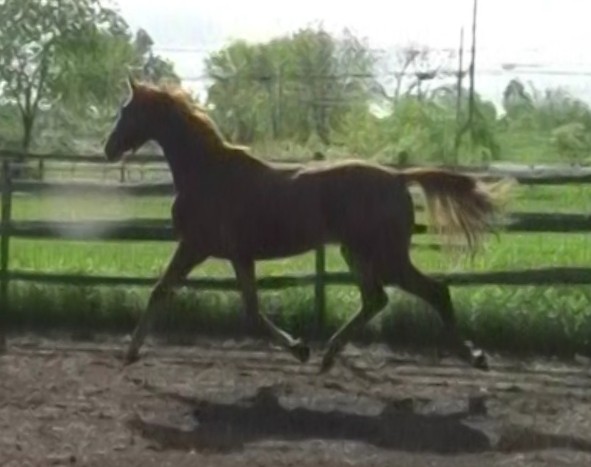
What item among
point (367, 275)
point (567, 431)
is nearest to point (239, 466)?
point (567, 431)

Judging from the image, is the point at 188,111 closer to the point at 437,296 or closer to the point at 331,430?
the point at 437,296

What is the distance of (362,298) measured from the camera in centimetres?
823

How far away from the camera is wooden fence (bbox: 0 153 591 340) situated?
9.17m

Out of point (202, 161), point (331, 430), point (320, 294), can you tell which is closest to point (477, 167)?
point (320, 294)

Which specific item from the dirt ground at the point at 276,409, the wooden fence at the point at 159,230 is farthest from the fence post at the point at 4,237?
the dirt ground at the point at 276,409

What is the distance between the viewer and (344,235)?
8094mm

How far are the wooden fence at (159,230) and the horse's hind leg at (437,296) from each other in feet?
2.90

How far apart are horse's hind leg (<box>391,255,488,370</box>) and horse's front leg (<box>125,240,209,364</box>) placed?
49.7 inches

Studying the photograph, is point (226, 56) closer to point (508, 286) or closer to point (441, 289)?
point (508, 286)

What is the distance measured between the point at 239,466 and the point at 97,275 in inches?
176

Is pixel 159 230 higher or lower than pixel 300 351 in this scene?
higher

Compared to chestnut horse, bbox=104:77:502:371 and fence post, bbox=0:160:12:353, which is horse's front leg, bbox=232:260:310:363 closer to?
chestnut horse, bbox=104:77:502:371

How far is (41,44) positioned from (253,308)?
481 cm

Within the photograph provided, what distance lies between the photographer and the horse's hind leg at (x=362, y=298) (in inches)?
317
